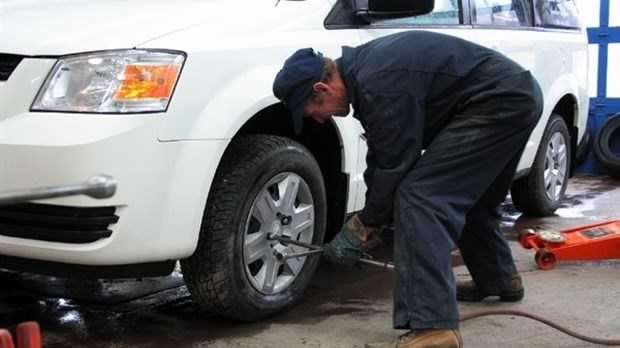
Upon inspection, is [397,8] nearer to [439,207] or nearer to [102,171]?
[439,207]

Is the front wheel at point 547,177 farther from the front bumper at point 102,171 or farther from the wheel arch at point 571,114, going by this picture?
the front bumper at point 102,171

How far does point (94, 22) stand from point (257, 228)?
0.98 m

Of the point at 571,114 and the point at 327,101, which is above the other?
the point at 327,101

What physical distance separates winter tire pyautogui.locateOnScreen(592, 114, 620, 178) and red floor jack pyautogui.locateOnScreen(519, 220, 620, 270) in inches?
144

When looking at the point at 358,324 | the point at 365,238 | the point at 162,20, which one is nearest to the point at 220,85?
→ the point at 162,20

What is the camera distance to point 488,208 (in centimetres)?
354

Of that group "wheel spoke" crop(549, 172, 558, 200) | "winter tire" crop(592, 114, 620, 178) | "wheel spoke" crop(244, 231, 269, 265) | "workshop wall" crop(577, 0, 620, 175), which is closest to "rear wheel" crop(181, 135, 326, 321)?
"wheel spoke" crop(244, 231, 269, 265)

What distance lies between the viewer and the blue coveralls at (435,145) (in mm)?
2834

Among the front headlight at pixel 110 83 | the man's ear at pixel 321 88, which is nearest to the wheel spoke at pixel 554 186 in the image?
the man's ear at pixel 321 88

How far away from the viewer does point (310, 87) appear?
2.83 m

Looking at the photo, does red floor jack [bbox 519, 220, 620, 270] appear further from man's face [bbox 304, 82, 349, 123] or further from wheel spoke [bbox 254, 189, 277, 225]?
man's face [bbox 304, 82, 349, 123]

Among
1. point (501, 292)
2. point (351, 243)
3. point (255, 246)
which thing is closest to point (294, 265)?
point (255, 246)

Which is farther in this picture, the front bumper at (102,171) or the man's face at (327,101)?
the man's face at (327,101)

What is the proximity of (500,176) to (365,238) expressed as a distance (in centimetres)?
68
